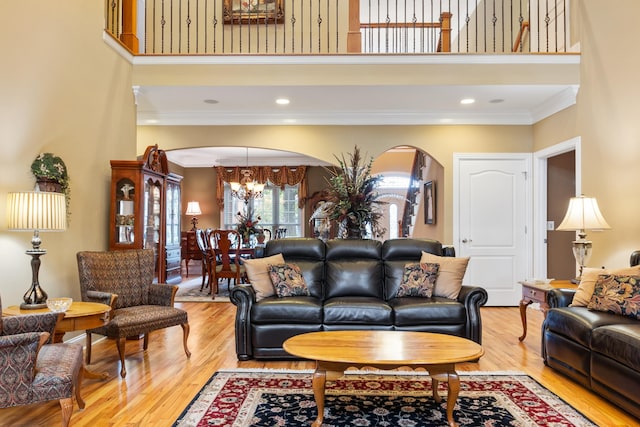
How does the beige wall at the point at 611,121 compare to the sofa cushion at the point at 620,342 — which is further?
the beige wall at the point at 611,121

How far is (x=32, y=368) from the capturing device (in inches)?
86.0

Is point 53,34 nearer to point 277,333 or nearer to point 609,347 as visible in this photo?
point 277,333

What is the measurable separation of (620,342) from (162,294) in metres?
3.50

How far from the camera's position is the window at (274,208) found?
36.9 feet

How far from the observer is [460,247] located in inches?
253

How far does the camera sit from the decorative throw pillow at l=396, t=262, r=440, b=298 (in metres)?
4.12

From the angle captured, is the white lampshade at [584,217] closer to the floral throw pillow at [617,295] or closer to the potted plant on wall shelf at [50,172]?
the floral throw pillow at [617,295]

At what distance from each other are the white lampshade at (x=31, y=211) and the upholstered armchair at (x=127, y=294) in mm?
772

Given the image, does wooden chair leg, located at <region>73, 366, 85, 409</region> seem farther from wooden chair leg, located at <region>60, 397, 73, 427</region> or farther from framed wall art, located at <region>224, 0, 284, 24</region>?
framed wall art, located at <region>224, 0, 284, 24</region>

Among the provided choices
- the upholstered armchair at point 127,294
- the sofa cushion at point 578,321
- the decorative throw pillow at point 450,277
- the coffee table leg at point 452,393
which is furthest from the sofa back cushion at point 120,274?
the sofa cushion at point 578,321

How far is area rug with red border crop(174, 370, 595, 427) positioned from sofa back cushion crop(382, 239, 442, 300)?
3.58ft

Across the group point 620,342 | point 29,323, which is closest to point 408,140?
point 620,342

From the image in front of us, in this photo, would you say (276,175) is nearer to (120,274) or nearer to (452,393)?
(120,274)

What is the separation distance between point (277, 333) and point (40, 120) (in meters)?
2.55
